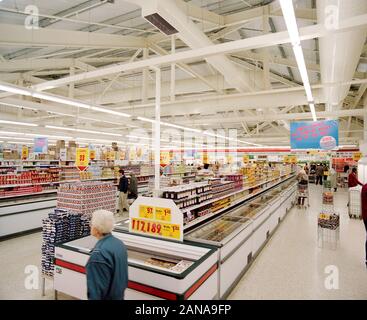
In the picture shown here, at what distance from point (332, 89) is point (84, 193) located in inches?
242

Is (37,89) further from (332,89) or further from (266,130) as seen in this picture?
(266,130)

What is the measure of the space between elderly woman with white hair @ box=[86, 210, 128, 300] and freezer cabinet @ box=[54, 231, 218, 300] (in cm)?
60

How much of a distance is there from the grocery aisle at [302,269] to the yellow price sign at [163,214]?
1.62 m

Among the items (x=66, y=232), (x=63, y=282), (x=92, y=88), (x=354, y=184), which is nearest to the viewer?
(x=63, y=282)

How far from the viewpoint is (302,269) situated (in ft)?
16.0

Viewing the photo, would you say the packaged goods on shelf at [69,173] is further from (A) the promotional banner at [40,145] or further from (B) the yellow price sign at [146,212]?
(B) the yellow price sign at [146,212]

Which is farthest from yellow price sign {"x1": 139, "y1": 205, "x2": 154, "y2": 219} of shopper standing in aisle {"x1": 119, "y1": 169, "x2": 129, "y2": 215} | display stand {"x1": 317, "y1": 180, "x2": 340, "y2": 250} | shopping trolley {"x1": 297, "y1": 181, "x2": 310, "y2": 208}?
shopping trolley {"x1": 297, "y1": 181, "x2": 310, "y2": 208}

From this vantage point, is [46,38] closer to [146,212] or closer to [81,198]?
[81,198]

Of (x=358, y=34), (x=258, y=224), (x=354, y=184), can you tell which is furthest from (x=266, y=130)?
(x=358, y=34)

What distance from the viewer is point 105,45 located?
17.3ft

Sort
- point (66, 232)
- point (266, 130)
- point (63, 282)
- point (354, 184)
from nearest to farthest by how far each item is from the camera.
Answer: point (63, 282) → point (66, 232) → point (354, 184) → point (266, 130)

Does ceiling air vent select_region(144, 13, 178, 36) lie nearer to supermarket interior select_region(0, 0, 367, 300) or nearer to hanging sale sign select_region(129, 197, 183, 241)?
supermarket interior select_region(0, 0, 367, 300)

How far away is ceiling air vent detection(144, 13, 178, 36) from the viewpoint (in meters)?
3.06

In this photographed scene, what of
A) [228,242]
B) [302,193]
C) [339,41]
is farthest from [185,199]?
[302,193]
